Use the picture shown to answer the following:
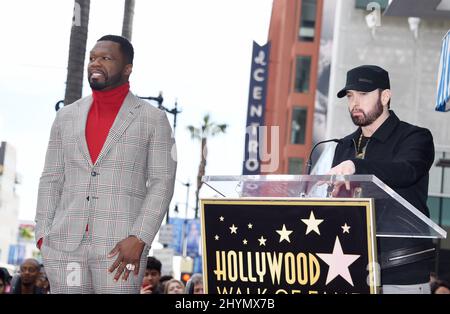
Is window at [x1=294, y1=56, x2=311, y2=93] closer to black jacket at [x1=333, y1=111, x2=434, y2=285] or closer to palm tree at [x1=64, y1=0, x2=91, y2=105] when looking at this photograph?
palm tree at [x1=64, y1=0, x2=91, y2=105]

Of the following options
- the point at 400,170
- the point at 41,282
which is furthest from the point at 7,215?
the point at 400,170

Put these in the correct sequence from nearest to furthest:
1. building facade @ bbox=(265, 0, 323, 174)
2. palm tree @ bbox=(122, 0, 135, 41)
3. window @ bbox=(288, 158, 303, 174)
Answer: palm tree @ bbox=(122, 0, 135, 41) → window @ bbox=(288, 158, 303, 174) → building facade @ bbox=(265, 0, 323, 174)

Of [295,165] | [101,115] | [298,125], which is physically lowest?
[101,115]

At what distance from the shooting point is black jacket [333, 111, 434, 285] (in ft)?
12.4

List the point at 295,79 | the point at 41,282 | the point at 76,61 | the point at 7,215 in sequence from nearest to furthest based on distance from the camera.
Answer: the point at 41,282 < the point at 76,61 < the point at 295,79 < the point at 7,215

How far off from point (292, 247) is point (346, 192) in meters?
0.30

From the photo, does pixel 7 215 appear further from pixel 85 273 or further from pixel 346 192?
pixel 346 192

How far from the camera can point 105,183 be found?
13.7 feet

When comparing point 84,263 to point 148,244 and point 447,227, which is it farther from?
point 447,227

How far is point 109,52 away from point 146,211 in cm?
75

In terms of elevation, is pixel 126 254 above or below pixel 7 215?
above

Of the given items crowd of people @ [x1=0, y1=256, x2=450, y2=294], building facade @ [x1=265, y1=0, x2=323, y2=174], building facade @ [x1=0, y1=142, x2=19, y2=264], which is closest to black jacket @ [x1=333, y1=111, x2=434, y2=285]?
crowd of people @ [x1=0, y1=256, x2=450, y2=294]

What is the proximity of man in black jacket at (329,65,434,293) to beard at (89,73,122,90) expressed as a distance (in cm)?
105

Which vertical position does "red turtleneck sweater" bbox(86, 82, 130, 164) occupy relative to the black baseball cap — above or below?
below
